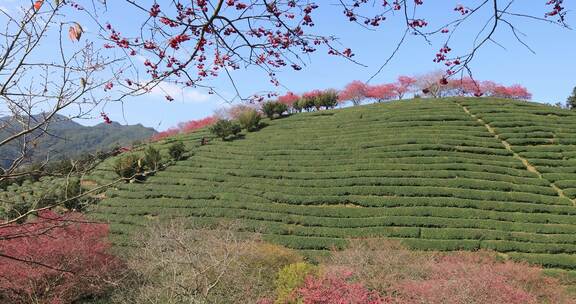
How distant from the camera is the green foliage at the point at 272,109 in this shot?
149 ft

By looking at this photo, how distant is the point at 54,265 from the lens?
14.6 metres

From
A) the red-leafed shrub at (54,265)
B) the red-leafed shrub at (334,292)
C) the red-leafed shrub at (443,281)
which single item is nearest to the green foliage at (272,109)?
the red-leafed shrub at (54,265)

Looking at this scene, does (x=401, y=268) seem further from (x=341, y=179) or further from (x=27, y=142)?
(x=341, y=179)

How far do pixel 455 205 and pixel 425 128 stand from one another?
41.3 ft

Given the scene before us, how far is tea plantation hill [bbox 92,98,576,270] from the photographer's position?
21.1 meters

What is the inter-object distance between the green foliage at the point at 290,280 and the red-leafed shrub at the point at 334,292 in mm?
337

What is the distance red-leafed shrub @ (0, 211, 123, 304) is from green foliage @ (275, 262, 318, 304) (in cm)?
507

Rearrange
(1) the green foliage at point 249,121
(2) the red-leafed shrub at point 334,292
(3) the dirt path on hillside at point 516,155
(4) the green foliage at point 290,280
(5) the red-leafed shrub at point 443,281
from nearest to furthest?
(5) the red-leafed shrub at point 443,281 < (2) the red-leafed shrub at point 334,292 < (4) the green foliage at point 290,280 < (3) the dirt path on hillside at point 516,155 < (1) the green foliage at point 249,121

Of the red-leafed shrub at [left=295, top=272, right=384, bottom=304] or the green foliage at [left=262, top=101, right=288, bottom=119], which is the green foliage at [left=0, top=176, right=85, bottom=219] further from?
the green foliage at [left=262, top=101, right=288, bottom=119]

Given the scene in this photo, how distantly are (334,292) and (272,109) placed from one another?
35.0 meters

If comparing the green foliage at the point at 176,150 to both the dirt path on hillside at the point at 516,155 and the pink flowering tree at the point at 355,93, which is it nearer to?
the dirt path on hillside at the point at 516,155

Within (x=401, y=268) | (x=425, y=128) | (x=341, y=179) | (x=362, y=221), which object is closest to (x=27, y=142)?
(x=401, y=268)

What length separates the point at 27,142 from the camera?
3865mm

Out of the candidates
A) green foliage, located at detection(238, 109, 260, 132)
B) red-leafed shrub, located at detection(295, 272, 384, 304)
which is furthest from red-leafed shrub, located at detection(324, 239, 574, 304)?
green foliage, located at detection(238, 109, 260, 132)
